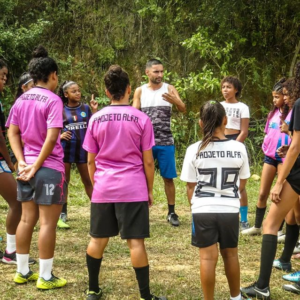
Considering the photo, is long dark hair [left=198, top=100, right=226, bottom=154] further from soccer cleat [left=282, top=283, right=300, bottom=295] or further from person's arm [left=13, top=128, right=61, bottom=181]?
soccer cleat [left=282, top=283, right=300, bottom=295]

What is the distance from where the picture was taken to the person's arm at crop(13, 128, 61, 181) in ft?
13.8

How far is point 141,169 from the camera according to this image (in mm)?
4043

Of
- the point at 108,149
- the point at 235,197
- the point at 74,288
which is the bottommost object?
the point at 74,288

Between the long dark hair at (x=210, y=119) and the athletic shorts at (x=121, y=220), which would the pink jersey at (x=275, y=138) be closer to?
the long dark hair at (x=210, y=119)

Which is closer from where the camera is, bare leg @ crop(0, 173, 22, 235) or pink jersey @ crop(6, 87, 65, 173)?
pink jersey @ crop(6, 87, 65, 173)

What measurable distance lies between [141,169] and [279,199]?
1.13 meters

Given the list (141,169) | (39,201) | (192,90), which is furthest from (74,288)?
(192,90)

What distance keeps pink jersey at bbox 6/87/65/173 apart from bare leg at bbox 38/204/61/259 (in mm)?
345

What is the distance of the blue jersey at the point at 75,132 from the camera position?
636 cm

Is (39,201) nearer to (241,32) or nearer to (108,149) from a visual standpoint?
(108,149)

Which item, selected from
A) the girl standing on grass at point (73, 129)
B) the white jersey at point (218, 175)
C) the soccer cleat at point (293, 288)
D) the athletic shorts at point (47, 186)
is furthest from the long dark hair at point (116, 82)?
the girl standing on grass at point (73, 129)

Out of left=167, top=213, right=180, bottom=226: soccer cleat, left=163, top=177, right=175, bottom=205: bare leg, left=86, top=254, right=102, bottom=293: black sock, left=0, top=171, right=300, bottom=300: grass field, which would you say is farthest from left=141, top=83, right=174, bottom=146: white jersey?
left=86, top=254, right=102, bottom=293: black sock

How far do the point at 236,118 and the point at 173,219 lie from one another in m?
1.51

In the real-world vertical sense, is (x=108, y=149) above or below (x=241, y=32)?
below
